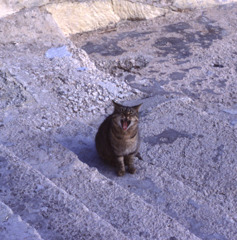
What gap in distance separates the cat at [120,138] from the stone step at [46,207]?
32.9 inches

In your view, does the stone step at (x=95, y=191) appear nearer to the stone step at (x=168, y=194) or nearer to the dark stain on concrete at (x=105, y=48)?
the stone step at (x=168, y=194)

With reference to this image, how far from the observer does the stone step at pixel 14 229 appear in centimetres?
182

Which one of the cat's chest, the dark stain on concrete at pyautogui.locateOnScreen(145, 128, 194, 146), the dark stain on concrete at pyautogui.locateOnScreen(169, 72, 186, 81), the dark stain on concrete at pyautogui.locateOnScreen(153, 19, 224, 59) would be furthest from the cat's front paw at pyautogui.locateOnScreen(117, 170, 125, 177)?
the dark stain on concrete at pyautogui.locateOnScreen(153, 19, 224, 59)

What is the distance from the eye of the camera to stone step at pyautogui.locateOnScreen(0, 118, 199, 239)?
223 centimetres

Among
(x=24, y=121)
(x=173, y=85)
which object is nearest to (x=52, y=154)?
(x=24, y=121)

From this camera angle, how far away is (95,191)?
2627mm

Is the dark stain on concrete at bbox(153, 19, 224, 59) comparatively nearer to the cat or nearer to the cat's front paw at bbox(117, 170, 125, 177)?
the cat

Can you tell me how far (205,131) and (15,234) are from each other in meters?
2.38

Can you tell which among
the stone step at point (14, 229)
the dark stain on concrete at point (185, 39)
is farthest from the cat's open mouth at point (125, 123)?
the dark stain on concrete at point (185, 39)

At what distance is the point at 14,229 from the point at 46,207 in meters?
0.34

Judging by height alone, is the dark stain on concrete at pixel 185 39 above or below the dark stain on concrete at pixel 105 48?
below

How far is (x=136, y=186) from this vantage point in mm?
3012

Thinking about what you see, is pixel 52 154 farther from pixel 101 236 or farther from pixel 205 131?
pixel 205 131

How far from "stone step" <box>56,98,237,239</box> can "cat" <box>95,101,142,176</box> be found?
10 cm
